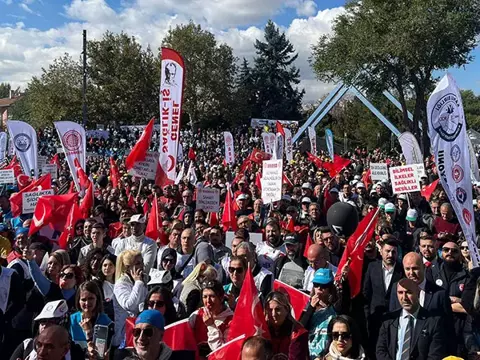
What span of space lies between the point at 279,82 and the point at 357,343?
58.5 m

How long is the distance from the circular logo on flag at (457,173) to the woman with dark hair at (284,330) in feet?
8.99

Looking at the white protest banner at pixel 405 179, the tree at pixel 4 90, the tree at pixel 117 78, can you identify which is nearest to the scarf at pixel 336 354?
the white protest banner at pixel 405 179

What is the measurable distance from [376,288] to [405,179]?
565 cm

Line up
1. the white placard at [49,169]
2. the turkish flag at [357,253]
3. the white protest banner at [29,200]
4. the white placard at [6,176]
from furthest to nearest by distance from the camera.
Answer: the white placard at [49,169] < the white placard at [6,176] < the white protest banner at [29,200] < the turkish flag at [357,253]

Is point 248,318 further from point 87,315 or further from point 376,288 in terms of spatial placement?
point 376,288

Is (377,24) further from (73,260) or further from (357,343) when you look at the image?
(357,343)

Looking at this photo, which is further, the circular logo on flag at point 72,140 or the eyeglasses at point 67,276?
the circular logo on flag at point 72,140

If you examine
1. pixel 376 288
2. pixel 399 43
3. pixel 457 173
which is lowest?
pixel 376 288

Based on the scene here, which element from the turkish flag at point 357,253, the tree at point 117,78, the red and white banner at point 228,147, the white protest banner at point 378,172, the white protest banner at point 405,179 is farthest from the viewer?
the tree at point 117,78

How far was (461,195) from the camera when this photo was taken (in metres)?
6.03

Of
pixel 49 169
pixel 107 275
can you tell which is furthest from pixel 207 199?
pixel 49 169

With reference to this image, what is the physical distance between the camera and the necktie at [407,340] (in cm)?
431

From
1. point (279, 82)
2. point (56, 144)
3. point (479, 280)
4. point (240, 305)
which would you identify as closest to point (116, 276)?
point (240, 305)

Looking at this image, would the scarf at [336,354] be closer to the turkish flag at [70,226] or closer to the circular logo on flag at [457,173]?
the circular logo on flag at [457,173]
